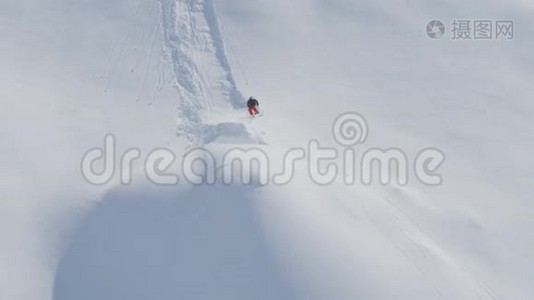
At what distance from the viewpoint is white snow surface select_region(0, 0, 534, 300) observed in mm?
15422

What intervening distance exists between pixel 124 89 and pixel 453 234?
9.91 metres

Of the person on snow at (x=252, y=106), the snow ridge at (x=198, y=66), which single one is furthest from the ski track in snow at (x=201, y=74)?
the person on snow at (x=252, y=106)

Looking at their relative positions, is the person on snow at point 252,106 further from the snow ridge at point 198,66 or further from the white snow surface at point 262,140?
the snow ridge at point 198,66

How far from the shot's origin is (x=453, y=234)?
17375 mm

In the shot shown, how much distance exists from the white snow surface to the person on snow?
244 mm

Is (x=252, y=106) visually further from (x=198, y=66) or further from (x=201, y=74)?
(x=198, y=66)

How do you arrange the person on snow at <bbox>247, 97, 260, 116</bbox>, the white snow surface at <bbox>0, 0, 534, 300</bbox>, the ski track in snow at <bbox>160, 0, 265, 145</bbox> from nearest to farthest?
the white snow surface at <bbox>0, 0, 534, 300</bbox> → the ski track in snow at <bbox>160, 0, 265, 145</bbox> → the person on snow at <bbox>247, 97, 260, 116</bbox>

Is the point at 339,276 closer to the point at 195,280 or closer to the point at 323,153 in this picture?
the point at 195,280

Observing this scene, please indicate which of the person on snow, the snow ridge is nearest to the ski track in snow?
the snow ridge

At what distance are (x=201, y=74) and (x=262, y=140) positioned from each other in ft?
12.5

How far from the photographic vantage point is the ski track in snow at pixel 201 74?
58.8ft

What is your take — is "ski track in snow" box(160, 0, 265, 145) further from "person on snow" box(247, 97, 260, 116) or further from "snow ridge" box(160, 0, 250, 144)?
"person on snow" box(247, 97, 260, 116)

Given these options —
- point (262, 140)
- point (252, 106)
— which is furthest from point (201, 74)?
point (262, 140)

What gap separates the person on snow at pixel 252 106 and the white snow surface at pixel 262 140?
0.24 m
